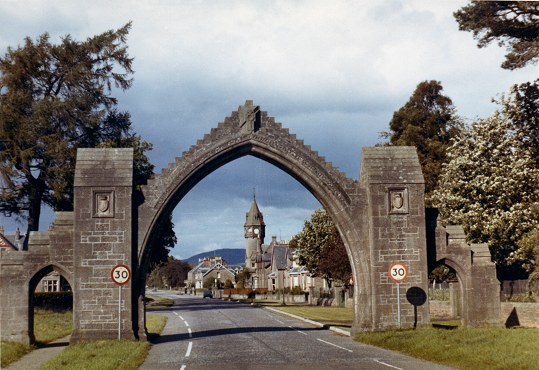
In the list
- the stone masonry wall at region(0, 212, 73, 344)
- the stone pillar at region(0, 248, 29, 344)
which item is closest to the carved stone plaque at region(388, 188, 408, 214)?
the stone masonry wall at region(0, 212, 73, 344)

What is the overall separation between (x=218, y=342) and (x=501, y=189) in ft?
66.4

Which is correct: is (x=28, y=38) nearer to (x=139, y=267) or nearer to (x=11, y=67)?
(x=11, y=67)

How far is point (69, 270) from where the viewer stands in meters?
28.2

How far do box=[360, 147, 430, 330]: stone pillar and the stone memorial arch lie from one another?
40 mm

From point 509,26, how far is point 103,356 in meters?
24.0

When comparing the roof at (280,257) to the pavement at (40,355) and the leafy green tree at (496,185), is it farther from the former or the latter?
the pavement at (40,355)

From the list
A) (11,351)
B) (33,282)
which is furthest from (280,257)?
(11,351)

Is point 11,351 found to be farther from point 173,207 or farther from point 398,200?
point 398,200

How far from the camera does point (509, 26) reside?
1350 inches

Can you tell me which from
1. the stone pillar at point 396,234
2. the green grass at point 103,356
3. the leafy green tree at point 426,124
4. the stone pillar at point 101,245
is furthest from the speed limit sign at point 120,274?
the leafy green tree at point 426,124

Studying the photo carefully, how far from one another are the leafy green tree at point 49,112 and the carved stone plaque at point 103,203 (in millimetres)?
19391

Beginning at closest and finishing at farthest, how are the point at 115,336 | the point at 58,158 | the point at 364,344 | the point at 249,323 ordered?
the point at 364,344 < the point at 115,336 < the point at 249,323 < the point at 58,158

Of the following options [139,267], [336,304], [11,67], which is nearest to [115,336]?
[139,267]

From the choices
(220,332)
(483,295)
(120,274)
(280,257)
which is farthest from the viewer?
(280,257)
